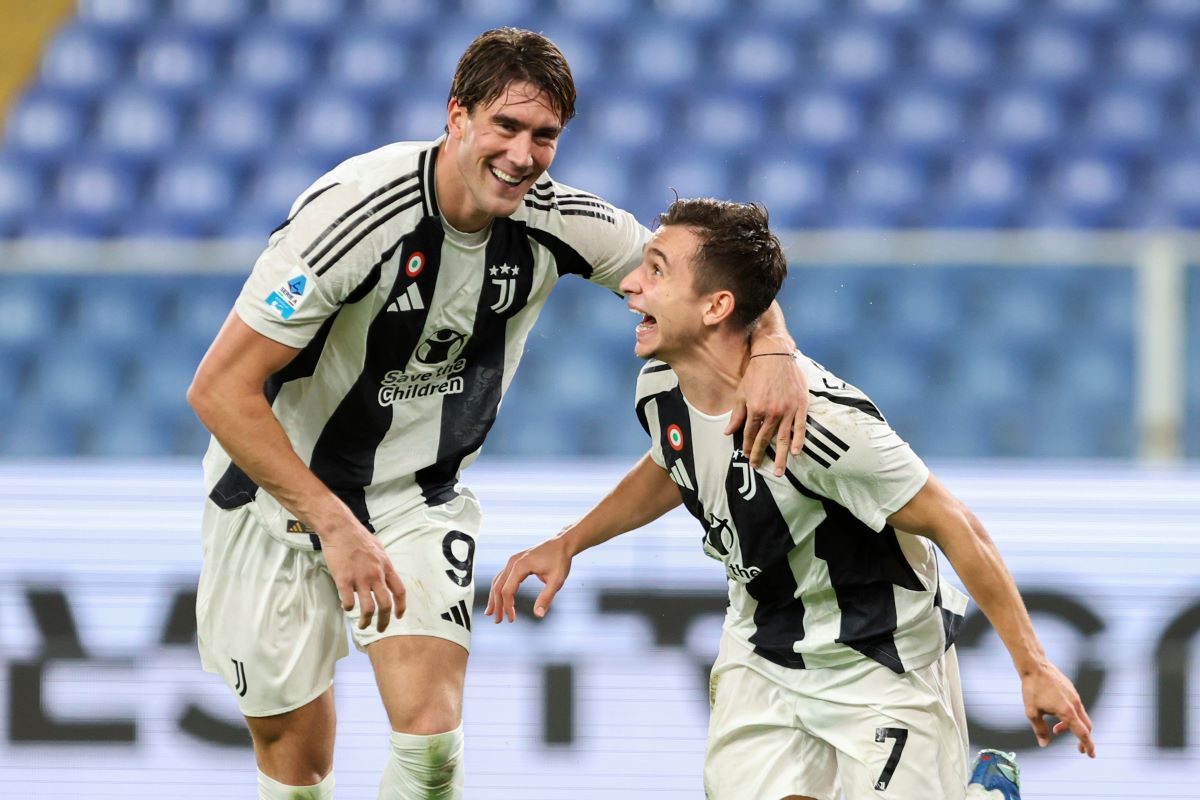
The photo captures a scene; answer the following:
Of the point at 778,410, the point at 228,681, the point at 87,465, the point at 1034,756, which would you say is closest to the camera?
the point at 778,410

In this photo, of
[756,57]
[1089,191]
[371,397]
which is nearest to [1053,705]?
[371,397]

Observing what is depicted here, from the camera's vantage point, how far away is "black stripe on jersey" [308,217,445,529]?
8.49 feet

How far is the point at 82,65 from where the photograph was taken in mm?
7570

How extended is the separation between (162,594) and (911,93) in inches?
184

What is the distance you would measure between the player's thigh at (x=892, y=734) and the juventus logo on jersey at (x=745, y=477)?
38 centimetres

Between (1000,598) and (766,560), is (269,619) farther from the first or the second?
(1000,598)

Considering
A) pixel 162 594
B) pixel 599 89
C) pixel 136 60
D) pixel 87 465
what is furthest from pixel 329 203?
pixel 136 60

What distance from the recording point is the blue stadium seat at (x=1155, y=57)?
7098 millimetres

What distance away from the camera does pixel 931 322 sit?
13.8 feet

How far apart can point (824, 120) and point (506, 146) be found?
15.5 ft

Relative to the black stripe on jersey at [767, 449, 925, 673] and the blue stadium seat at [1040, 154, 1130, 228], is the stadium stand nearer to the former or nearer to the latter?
the blue stadium seat at [1040, 154, 1130, 228]

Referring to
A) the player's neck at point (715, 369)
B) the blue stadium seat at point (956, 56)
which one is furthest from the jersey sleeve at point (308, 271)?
the blue stadium seat at point (956, 56)

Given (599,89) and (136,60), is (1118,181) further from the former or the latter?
(136,60)

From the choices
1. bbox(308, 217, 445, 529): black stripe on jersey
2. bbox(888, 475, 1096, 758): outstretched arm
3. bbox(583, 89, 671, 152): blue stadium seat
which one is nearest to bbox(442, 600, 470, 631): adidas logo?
bbox(308, 217, 445, 529): black stripe on jersey
